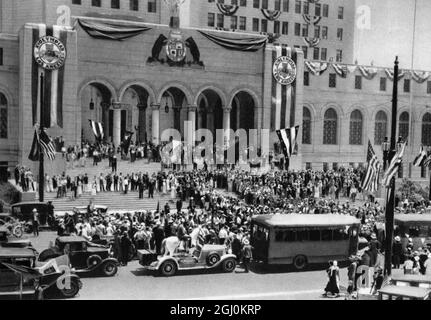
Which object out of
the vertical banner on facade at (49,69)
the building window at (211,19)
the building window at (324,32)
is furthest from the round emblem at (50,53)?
the building window at (324,32)

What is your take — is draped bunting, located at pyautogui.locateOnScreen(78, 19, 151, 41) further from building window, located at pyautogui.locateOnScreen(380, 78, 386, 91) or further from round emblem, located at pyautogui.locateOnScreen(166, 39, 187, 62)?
building window, located at pyautogui.locateOnScreen(380, 78, 386, 91)

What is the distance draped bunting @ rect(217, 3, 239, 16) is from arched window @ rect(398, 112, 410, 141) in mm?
22428

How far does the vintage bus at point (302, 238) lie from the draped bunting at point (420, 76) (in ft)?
138

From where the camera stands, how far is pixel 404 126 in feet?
208

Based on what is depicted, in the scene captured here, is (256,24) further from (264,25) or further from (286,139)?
(286,139)

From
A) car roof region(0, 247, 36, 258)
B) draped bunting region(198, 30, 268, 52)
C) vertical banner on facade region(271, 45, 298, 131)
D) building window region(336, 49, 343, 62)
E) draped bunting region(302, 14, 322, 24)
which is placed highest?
draped bunting region(302, 14, 322, 24)

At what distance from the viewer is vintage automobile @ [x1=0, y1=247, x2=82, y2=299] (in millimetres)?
16672

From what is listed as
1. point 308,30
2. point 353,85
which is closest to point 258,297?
point 353,85

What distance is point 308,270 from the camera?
23.3 m

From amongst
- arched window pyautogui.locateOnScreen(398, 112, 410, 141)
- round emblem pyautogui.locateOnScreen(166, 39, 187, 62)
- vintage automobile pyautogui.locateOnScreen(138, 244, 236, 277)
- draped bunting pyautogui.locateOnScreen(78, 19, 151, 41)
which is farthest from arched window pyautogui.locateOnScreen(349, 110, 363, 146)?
vintage automobile pyautogui.locateOnScreen(138, 244, 236, 277)

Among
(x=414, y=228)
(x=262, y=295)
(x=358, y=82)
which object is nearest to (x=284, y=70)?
(x=358, y=82)

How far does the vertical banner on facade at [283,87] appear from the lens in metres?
52.5

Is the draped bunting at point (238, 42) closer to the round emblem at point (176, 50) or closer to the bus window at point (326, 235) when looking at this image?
the round emblem at point (176, 50)
